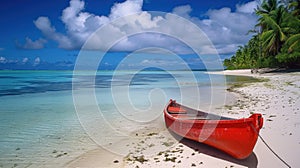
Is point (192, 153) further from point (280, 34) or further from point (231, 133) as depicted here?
point (280, 34)

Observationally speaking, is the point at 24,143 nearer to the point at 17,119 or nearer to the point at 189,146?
the point at 17,119

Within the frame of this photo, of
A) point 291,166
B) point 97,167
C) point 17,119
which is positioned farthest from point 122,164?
point 17,119

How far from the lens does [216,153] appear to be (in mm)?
4090

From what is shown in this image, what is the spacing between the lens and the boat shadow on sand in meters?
3.62

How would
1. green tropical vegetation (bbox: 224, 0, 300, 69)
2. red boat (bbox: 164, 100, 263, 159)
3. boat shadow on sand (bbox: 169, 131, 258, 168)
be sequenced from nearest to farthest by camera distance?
red boat (bbox: 164, 100, 263, 159) < boat shadow on sand (bbox: 169, 131, 258, 168) < green tropical vegetation (bbox: 224, 0, 300, 69)

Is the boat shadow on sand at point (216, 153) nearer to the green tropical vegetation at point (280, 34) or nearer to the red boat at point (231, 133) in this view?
the red boat at point (231, 133)

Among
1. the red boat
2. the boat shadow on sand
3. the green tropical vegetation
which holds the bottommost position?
the boat shadow on sand

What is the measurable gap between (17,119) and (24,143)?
3.03 metres

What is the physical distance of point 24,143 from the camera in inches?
210

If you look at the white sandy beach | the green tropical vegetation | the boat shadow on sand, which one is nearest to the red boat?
the boat shadow on sand

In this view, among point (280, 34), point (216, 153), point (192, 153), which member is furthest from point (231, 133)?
point (280, 34)

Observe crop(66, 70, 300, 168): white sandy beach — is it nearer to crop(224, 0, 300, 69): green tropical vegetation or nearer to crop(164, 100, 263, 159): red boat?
crop(164, 100, 263, 159): red boat

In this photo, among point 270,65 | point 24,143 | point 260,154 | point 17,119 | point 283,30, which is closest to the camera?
point 260,154

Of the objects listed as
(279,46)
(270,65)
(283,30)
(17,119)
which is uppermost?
(283,30)
